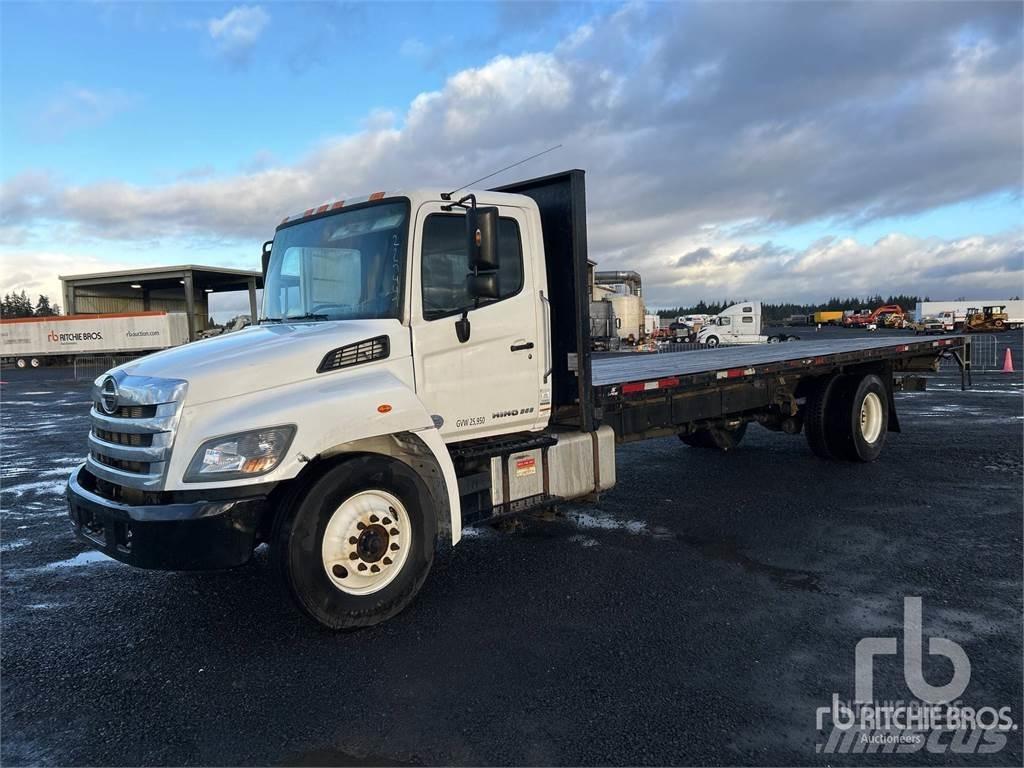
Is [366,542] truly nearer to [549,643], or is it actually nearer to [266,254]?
[549,643]

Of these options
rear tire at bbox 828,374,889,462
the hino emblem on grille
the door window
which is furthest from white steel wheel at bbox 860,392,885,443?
the hino emblem on grille

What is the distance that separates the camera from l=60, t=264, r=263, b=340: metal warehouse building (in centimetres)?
4184

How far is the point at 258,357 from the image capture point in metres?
4.07

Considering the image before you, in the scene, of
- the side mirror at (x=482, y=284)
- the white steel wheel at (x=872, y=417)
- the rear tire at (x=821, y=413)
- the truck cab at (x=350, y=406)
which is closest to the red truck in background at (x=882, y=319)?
the white steel wheel at (x=872, y=417)

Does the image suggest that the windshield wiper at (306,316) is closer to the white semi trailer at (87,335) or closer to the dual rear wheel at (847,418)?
the dual rear wheel at (847,418)

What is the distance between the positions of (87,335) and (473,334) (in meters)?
46.4

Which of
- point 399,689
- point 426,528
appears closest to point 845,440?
point 426,528

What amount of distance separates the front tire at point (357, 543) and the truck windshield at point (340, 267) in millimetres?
1143

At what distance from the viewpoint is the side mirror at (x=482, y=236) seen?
4.41 meters

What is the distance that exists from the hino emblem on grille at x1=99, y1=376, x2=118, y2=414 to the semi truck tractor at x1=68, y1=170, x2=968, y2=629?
2cm

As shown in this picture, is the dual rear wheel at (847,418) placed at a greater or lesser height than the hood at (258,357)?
lesser

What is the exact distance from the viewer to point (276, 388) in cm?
401

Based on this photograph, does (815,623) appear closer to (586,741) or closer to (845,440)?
(586,741)

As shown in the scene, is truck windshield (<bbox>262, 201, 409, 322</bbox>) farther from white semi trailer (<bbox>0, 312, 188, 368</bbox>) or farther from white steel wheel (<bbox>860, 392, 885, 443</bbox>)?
white semi trailer (<bbox>0, 312, 188, 368</bbox>)
